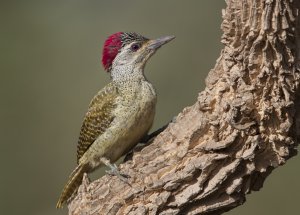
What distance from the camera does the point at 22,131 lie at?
12891mm

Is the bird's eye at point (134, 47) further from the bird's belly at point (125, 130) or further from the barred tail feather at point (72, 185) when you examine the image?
the barred tail feather at point (72, 185)

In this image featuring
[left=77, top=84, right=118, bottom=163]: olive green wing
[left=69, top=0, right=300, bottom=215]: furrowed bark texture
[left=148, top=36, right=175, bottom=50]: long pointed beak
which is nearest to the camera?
[left=69, top=0, right=300, bottom=215]: furrowed bark texture

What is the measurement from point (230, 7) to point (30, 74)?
9770mm

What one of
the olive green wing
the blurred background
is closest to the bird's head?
the olive green wing

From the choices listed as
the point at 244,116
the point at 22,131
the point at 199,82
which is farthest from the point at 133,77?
the point at 22,131

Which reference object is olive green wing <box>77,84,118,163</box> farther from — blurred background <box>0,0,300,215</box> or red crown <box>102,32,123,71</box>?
blurred background <box>0,0,300,215</box>

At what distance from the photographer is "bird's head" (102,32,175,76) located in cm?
717

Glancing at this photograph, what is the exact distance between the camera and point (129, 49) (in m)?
7.18

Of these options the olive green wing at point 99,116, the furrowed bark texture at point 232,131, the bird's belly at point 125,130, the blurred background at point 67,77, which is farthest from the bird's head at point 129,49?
the blurred background at point 67,77

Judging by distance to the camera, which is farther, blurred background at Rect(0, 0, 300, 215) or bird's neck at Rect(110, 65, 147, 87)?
blurred background at Rect(0, 0, 300, 215)

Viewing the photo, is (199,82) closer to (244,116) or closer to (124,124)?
(124,124)

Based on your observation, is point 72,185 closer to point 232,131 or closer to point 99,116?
point 99,116

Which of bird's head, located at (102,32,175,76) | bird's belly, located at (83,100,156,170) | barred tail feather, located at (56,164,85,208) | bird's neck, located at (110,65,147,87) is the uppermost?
bird's head, located at (102,32,175,76)

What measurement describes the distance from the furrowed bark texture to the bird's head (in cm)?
135
